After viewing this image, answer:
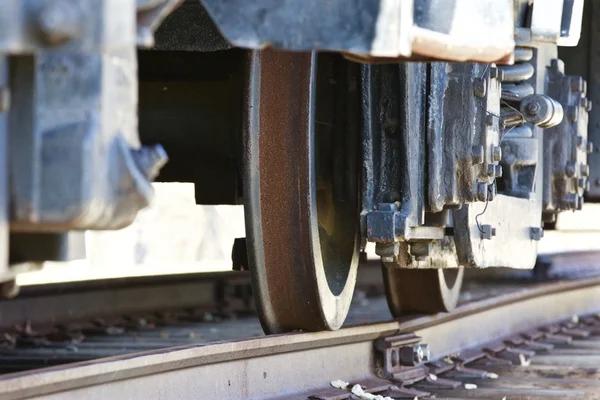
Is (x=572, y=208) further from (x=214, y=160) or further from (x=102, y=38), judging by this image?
(x=102, y=38)

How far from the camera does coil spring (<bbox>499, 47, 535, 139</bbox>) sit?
13.6 ft

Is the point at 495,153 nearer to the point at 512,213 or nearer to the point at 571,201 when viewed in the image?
the point at 512,213

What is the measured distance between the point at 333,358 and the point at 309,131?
878 mm

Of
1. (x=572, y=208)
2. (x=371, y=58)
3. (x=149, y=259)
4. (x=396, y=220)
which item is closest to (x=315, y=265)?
(x=396, y=220)

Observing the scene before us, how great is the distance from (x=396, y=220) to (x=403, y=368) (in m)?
0.94

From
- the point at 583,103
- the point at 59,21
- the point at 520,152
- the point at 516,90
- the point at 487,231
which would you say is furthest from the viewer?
the point at 583,103

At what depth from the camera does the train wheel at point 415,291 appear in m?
4.94

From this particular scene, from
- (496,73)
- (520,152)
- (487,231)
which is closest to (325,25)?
(496,73)

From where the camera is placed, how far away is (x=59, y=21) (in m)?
1.63

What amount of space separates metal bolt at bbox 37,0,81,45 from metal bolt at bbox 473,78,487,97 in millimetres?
2281

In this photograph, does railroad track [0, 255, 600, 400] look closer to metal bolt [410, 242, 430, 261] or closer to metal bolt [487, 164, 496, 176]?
metal bolt [410, 242, 430, 261]

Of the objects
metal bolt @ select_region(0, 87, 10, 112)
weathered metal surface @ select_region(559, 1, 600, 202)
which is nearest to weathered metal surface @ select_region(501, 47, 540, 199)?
weathered metal surface @ select_region(559, 1, 600, 202)

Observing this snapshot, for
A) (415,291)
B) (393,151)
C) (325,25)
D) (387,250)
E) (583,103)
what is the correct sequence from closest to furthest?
(325,25), (387,250), (393,151), (415,291), (583,103)

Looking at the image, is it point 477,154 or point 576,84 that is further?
point 576,84
